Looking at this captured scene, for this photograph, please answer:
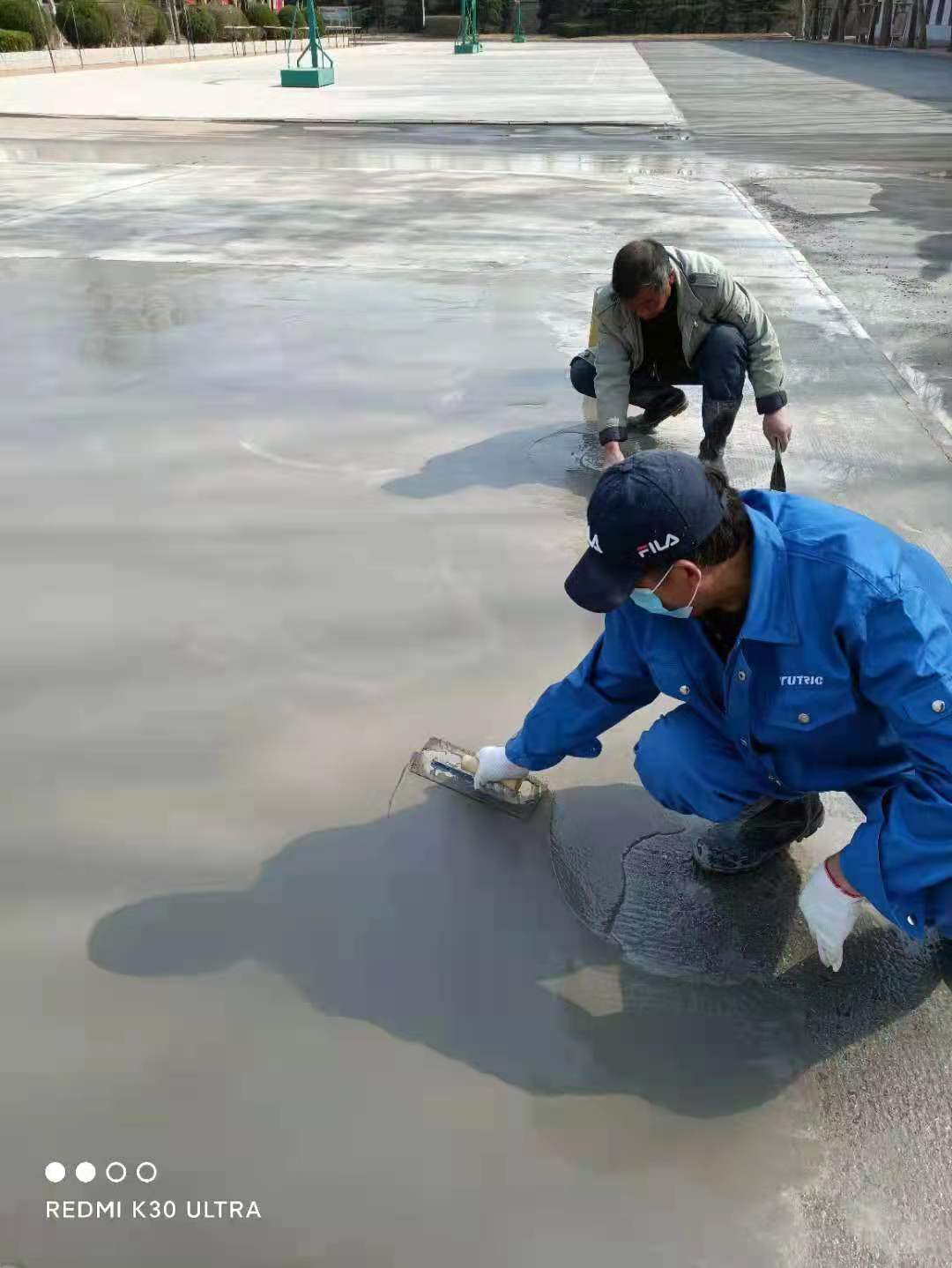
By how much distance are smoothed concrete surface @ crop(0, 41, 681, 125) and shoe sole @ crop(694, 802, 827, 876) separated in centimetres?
1498

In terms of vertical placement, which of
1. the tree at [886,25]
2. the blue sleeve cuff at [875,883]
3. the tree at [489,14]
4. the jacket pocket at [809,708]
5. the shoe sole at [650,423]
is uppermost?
the tree at [489,14]

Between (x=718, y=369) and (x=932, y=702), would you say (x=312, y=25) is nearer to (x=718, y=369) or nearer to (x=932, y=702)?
(x=718, y=369)

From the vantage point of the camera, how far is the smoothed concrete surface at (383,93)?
15.8 metres

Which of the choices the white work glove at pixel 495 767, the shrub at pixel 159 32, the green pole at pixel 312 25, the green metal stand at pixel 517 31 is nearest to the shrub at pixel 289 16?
the shrub at pixel 159 32

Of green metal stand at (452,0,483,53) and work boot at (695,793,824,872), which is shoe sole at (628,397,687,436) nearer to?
work boot at (695,793,824,872)

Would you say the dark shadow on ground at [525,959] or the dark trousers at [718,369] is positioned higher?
the dark trousers at [718,369]

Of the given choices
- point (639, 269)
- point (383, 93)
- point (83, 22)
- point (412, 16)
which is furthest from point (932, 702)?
point (412, 16)

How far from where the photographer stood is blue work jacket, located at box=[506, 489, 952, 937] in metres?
1.47

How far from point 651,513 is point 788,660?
36cm

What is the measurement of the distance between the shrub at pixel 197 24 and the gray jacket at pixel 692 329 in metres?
38.1

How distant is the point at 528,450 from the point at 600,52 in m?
37.8

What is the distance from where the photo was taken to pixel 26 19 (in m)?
26.0

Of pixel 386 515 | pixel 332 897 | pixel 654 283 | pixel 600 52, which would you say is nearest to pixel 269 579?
pixel 386 515

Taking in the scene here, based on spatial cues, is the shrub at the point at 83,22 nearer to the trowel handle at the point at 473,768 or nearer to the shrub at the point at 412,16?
the shrub at the point at 412,16
